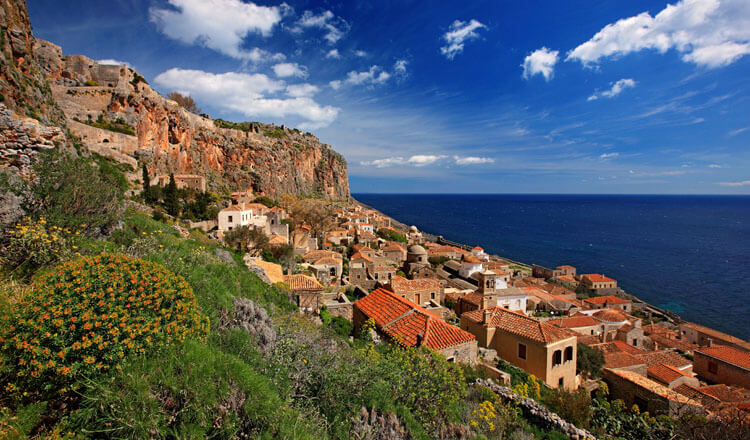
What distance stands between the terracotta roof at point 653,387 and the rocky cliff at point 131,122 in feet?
90.2

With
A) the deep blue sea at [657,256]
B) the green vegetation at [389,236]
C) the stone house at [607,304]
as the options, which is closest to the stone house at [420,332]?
the stone house at [607,304]

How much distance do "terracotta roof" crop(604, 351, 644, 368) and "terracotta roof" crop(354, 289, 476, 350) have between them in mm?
10678

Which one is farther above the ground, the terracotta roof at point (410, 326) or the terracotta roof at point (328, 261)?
the terracotta roof at point (410, 326)

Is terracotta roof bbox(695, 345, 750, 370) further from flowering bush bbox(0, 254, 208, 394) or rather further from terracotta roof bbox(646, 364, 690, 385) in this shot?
flowering bush bbox(0, 254, 208, 394)

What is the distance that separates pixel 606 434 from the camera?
35.1ft

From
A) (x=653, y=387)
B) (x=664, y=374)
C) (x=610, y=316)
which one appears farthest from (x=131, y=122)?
(x=610, y=316)

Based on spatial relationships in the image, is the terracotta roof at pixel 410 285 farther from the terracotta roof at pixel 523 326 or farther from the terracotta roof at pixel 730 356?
the terracotta roof at pixel 730 356

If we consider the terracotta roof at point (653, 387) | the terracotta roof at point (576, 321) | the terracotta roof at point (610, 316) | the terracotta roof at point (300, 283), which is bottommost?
the terracotta roof at point (610, 316)

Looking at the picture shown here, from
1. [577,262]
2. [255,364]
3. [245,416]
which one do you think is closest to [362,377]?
[255,364]

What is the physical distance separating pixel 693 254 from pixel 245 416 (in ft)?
330

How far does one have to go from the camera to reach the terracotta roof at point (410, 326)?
1151cm

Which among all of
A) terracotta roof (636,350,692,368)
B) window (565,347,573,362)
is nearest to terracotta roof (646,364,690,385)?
terracotta roof (636,350,692,368)

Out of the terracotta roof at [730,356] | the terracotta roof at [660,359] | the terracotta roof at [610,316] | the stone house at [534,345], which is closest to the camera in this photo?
the stone house at [534,345]

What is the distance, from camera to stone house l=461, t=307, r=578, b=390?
13656 millimetres
